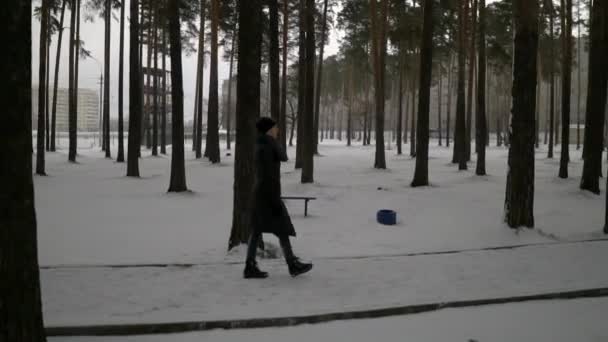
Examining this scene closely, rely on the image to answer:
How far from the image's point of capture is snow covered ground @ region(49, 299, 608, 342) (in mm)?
3912

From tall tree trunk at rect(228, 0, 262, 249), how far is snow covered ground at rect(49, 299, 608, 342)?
2897 millimetres

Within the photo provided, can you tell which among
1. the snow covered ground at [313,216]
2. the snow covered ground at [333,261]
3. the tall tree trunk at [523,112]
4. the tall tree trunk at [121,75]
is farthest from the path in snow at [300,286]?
the tall tree trunk at [121,75]

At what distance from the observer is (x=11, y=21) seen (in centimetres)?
282

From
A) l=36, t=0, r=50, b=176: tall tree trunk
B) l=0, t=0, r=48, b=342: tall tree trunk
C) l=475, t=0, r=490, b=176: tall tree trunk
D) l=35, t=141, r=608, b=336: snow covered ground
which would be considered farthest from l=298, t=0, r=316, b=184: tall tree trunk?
l=0, t=0, r=48, b=342: tall tree trunk

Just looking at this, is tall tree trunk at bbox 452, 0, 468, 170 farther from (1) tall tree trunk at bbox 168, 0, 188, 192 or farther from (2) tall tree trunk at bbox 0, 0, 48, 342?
(2) tall tree trunk at bbox 0, 0, 48, 342

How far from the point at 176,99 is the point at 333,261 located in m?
8.63

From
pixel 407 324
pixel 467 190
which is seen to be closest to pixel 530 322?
pixel 407 324

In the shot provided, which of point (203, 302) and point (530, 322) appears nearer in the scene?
point (530, 322)

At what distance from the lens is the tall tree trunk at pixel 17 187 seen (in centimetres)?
284

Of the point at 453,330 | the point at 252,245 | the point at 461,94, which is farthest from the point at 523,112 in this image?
the point at 461,94

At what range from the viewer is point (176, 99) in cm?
1311

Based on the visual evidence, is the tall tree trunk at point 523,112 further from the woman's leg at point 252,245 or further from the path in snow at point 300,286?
the woman's leg at point 252,245

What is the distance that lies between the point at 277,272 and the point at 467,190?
34.2 ft

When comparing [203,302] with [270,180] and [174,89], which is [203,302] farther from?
[174,89]
